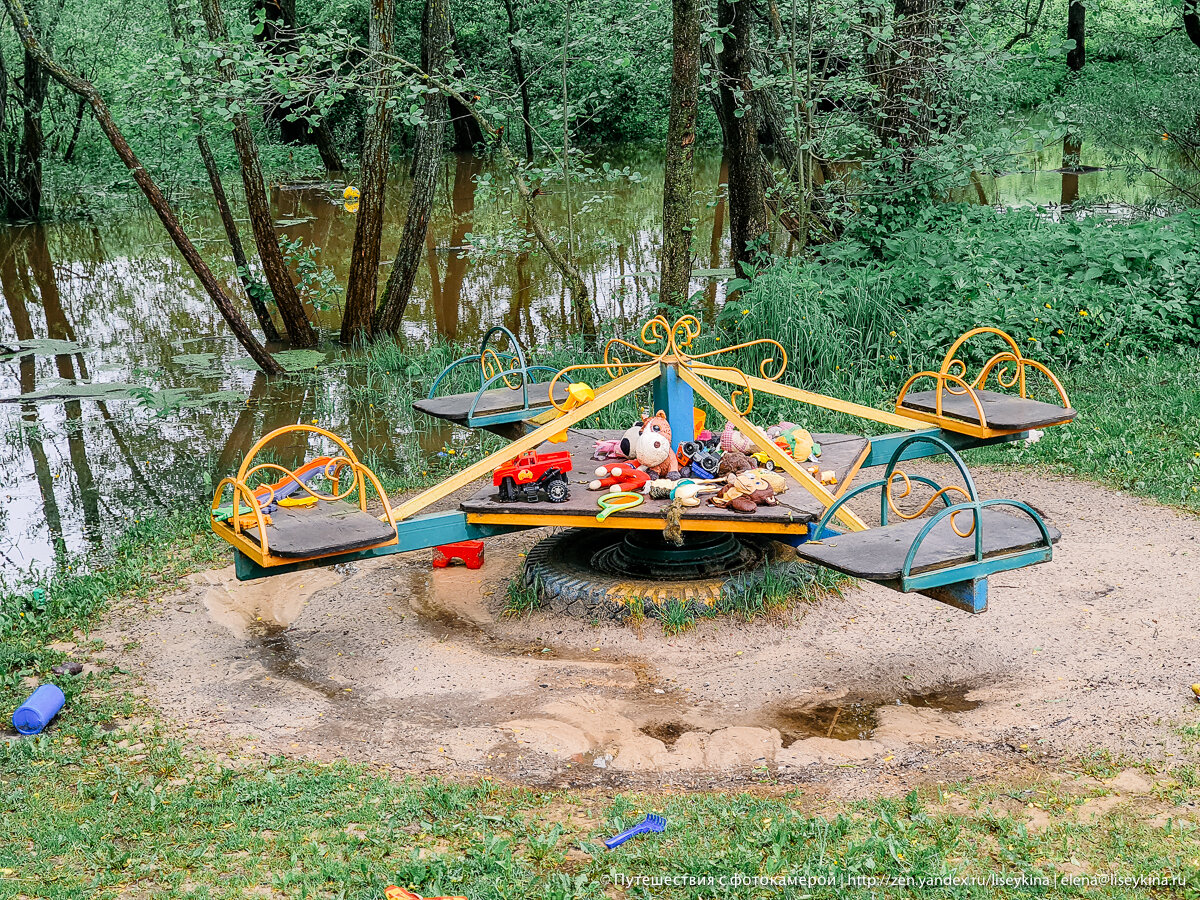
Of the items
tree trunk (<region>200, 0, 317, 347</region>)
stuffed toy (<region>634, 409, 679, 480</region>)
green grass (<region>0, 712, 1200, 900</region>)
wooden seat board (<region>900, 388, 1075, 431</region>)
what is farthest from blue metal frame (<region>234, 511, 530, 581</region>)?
tree trunk (<region>200, 0, 317, 347</region>)

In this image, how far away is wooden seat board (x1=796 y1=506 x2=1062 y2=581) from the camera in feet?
13.2

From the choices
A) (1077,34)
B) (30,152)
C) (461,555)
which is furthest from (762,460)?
(1077,34)

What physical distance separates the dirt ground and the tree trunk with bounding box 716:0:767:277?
549cm

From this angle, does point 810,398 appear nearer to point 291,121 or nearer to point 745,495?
point 745,495

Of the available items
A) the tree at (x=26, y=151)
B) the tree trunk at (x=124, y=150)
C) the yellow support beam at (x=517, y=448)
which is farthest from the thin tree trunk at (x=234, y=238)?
the tree at (x=26, y=151)

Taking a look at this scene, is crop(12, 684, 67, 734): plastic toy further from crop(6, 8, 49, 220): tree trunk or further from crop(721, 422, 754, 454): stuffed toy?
crop(6, 8, 49, 220): tree trunk

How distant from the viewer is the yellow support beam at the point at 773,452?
5172 mm

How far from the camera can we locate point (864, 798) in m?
3.97

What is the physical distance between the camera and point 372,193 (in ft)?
36.6

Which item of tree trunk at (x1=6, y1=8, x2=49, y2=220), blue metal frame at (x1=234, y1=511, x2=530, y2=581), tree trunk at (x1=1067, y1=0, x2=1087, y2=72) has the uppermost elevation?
tree trunk at (x1=1067, y1=0, x2=1087, y2=72)

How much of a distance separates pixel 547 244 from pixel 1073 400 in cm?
490

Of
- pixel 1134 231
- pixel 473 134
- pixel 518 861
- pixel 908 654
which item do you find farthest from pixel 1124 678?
pixel 473 134

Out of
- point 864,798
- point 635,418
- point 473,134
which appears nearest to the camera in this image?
point 864,798

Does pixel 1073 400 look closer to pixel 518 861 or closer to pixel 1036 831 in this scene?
pixel 1036 831
